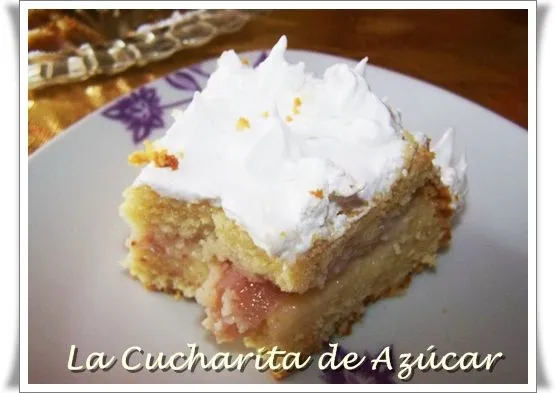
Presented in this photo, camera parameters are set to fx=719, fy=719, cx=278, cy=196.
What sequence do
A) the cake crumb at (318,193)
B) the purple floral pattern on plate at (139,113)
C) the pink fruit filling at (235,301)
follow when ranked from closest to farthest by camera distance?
1. the cake crumb at (318,193)
2. the pink fruit filling at (235,301)
3. the purple floral pattern on plate at (139,113)

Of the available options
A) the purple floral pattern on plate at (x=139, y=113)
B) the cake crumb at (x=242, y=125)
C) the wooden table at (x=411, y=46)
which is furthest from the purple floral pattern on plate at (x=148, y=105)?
the cake crumb at (x=242, y=125)

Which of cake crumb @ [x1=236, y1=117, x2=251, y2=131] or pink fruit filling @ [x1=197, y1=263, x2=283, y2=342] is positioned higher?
cake crumb @ [x1=236, y1=117, x2=251, y2=131]

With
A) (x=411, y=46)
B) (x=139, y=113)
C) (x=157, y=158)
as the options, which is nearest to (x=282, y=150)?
(x=157, y=158)

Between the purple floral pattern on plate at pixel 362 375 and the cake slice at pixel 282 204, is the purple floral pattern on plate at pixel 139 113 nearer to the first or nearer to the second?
the cake slice at pixel 282 204

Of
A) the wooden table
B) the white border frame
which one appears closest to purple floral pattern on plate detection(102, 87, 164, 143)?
the wooden table

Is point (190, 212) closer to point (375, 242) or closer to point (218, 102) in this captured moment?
point (218, 102)

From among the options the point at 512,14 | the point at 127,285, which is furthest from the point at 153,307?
the point at 512,14

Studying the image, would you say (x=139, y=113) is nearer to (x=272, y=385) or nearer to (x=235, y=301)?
(x=235, y=301)

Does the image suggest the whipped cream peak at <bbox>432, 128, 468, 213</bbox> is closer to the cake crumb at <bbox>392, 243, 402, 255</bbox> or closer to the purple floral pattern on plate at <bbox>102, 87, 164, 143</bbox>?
the cake crumb at <bbox>392, 243, 402, 255</bbox>
